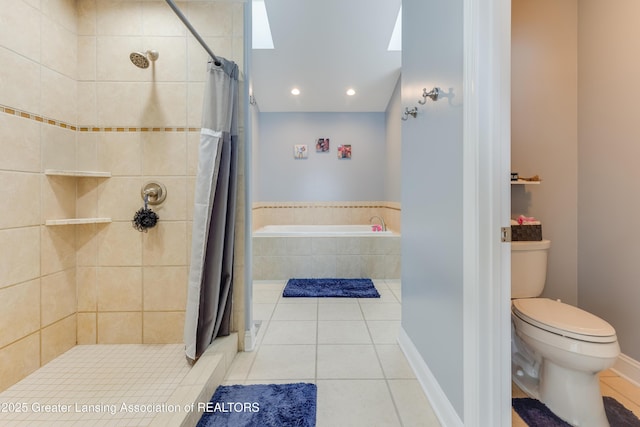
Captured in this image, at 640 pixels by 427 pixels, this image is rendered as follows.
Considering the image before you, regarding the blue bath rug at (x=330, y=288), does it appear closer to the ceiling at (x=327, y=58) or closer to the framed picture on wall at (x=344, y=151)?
the framed picture on wall at (x=344, y=151)

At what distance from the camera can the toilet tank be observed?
4.95ft

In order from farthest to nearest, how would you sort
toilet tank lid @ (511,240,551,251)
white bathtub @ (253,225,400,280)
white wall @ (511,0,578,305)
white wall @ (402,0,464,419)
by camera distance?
white bathtub @ (253,225,400,280) < white wall @ (511,0,578,305) < toilet tank lid @ (511,240,551,251) < white wall @ (402,0,464,419)

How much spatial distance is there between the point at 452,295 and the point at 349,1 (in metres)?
2.83

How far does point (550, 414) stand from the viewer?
1194 millimetres

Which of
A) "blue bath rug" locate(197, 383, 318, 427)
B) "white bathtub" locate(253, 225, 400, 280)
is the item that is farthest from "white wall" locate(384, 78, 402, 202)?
"blue bath rug" locate(197, 383, 318, 427)

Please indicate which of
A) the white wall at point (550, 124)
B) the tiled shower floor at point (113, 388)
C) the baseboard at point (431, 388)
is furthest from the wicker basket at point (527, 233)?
the tiled shower floor at point (113, 388)

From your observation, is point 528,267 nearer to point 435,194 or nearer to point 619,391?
point 619,391

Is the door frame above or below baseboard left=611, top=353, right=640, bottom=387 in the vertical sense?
above

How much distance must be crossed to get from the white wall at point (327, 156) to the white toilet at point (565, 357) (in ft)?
10.0

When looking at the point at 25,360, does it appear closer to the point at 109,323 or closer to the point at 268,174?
the point at 109,323

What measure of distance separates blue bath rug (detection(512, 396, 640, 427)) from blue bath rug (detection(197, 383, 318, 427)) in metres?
0.97

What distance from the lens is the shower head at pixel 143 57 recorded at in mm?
1428

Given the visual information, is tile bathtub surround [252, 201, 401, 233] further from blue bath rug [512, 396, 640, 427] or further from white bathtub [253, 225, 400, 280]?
blue bath rug [512, 396, 640, 427]

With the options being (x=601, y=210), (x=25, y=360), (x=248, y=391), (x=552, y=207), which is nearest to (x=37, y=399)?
(x=25, y=360)
